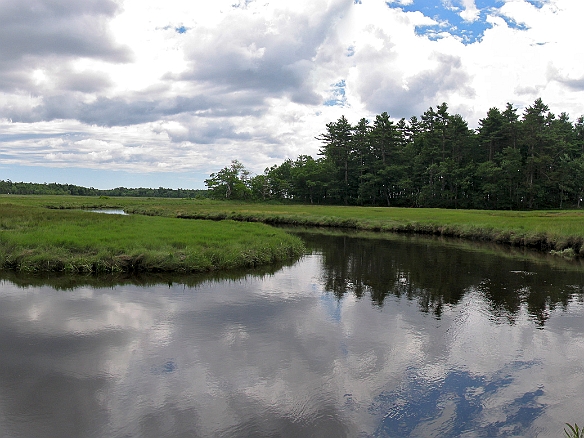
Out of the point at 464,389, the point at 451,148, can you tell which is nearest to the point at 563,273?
the point at 464,389

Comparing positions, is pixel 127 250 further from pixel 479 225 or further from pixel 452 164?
pixel 452 164

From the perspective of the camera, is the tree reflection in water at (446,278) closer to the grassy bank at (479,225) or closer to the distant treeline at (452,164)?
the grassy bank at (479,225)

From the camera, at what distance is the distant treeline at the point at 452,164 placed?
233 feet

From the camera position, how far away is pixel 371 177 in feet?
284

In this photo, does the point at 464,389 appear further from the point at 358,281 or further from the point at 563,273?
the point at 563,273

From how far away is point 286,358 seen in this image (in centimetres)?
1004

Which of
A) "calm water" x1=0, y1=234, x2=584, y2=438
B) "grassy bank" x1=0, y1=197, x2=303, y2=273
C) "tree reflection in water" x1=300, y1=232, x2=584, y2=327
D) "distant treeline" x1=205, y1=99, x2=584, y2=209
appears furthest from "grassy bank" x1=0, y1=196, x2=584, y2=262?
"distant treeline" x1=205, y1=99, x2=584, y2=209

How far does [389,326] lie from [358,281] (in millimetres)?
6527

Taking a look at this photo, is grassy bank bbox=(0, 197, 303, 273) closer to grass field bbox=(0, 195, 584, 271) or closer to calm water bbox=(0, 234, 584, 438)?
grass field bbox=(0, 195, 584, 271)

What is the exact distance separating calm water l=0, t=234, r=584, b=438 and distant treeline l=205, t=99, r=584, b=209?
59918mm

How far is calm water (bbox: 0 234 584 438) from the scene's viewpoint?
741 cm

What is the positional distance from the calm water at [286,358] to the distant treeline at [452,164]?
59.9 m

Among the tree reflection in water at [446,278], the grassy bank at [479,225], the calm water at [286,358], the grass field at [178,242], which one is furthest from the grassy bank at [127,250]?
the grassy bank at [479,225]

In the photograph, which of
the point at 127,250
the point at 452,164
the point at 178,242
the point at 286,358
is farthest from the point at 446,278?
the point at 452,164
